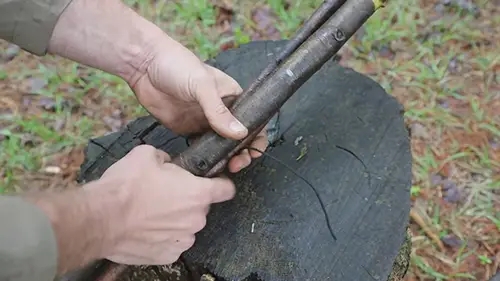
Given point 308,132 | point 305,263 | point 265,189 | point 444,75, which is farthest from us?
point 444,75

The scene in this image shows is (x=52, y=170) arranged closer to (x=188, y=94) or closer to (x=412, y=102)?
(x=188, y=94)

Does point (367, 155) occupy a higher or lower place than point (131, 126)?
lower

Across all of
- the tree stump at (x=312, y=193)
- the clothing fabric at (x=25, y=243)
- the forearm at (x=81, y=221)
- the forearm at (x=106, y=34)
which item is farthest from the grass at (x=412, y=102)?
the clothing fabric at (x=25, y=243)

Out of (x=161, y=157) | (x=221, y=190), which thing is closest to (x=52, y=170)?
(x=161, y=157)

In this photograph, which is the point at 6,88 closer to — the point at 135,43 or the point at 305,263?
the point at 135,43

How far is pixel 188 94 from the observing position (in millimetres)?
1982

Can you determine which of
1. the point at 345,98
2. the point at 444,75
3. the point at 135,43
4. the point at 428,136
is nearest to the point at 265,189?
the point at 345,98

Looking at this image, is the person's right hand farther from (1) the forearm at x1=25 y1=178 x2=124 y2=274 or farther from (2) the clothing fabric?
(2) the clothing fabric

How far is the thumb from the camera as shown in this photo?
6.03ft

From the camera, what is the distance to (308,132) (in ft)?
7.37

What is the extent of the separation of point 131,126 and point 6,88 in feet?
5.34

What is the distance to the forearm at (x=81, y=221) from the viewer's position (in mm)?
1497

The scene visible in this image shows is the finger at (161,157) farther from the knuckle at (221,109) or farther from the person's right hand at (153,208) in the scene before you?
the knuckle at (221,109)

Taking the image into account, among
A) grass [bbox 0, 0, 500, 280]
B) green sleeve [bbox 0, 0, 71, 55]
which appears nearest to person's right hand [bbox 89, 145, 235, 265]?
green sleeve [bbox 0, 0, 71, 55]
